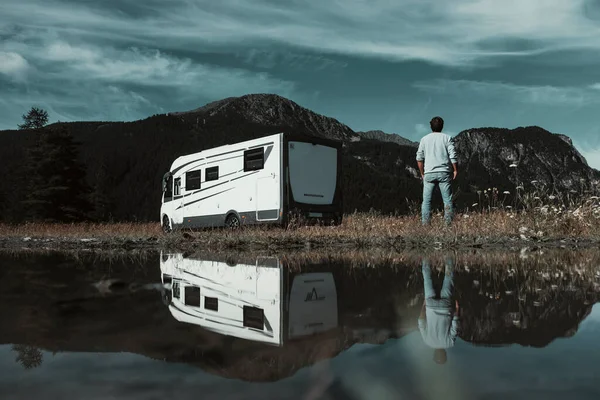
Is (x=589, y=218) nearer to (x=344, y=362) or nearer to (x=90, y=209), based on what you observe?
(x=344, y=362)

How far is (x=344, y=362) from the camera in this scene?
1669 millimetres

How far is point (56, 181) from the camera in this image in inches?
1563

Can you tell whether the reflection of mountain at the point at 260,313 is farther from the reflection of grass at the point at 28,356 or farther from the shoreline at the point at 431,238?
the shoreline at the point at 431,238

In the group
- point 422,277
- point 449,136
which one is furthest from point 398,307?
point 449,136

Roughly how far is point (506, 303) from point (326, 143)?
556 inches

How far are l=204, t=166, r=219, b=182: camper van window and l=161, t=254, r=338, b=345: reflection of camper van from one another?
13.2 meters

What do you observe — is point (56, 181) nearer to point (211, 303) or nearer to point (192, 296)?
point (192, 296)

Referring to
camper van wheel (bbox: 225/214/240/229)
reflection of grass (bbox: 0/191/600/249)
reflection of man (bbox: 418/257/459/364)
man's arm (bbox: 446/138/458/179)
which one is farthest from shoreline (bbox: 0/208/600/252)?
camper van wheel (bbox: 225/214/240/229)

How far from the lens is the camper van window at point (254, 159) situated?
16.1 m

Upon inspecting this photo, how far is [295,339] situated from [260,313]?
2.14ft

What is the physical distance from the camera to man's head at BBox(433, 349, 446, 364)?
1666mm

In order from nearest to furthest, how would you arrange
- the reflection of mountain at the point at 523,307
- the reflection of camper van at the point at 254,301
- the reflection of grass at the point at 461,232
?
the reflection of mountain at the point at 523,307
the reflection of camper van at the point at 254,301
the reflection of grass at the point at 461,232

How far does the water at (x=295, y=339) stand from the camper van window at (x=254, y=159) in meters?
12.0

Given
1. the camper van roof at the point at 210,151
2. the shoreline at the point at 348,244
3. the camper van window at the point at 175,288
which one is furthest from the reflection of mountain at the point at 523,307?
the camper van roof at the point at 210,151
